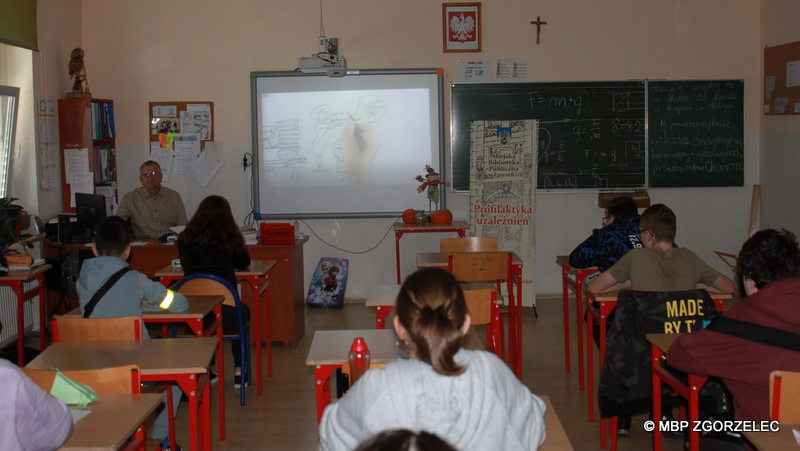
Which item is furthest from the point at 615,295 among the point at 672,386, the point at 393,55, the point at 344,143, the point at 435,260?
the point at 393,55

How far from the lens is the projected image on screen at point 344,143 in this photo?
6.29 meters

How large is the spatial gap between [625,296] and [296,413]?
1.93 meters

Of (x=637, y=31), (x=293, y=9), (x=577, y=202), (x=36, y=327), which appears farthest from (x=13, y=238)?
(x=637, y=31)

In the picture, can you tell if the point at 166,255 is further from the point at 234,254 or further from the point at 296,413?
the point at 296,413

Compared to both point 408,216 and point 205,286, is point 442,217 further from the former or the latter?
point 205,286

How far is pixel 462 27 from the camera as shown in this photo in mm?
6230

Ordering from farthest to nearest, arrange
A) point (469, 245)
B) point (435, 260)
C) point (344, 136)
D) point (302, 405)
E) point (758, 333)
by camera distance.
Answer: point (344, 136)
point (469, 245)
point (435, 260)
point (302, 405)
point (758, 333)

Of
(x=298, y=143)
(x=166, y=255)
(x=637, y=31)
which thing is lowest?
(x=166, y=255)

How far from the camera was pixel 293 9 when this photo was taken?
6.28m

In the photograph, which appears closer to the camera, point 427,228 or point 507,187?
point 427,228

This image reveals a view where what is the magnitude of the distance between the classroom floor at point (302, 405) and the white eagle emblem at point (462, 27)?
272 cm

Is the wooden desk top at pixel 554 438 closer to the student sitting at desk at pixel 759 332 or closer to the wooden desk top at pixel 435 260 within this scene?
the student sitting at desk at pixel 759 332

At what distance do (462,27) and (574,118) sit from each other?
1.34m

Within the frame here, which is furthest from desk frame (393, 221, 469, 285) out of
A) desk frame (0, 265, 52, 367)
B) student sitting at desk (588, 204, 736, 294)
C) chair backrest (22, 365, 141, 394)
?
chair backrest (22, 365, 141, 394)
